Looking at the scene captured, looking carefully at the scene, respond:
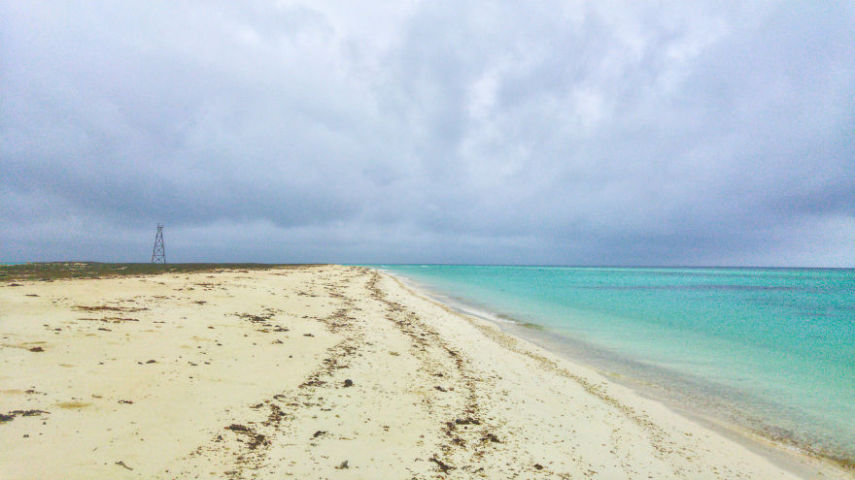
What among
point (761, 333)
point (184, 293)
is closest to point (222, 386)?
point (184, 293)

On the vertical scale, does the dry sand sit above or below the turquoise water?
above

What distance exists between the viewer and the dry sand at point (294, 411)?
16.4 ft

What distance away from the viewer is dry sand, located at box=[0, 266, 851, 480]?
499 centimetres

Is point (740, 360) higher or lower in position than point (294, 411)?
lower

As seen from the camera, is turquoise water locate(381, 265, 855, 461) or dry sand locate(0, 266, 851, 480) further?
turquoise water locate(381, 265, 855, 461)

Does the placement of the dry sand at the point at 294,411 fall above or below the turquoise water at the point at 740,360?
above

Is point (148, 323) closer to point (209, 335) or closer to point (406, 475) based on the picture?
point (209, 335)

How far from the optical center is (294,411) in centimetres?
673

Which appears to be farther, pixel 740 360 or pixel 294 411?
pixel 740 360

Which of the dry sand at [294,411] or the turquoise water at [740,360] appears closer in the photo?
the dry sand at [294,411]

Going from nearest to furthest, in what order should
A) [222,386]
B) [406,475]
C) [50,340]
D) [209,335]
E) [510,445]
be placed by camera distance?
[406,475] → [510,445] → [222,386] → [50,340] → [209,335]

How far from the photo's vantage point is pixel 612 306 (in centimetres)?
3503

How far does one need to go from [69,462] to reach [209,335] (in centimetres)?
656

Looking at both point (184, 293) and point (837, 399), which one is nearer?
point (837, 399)
